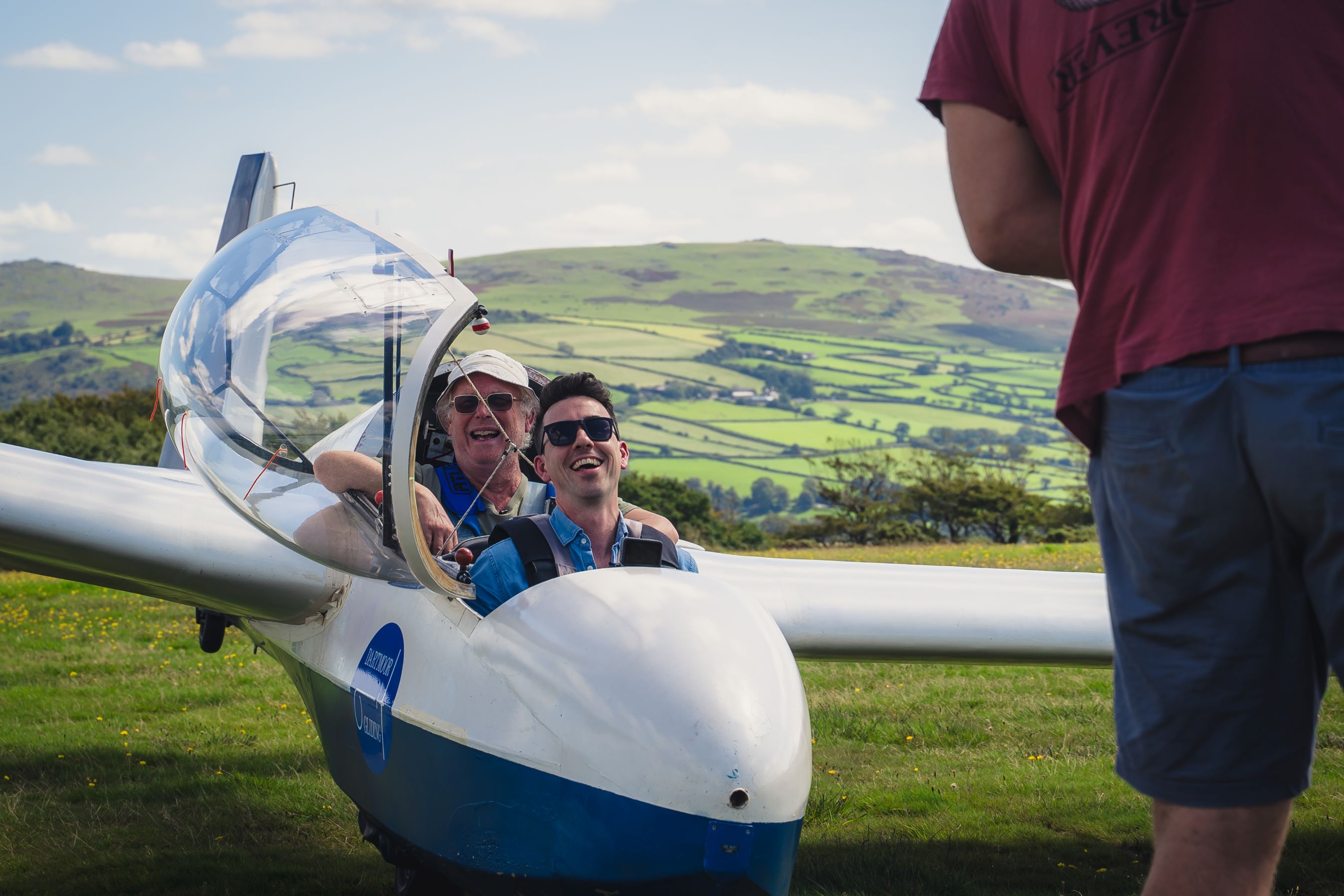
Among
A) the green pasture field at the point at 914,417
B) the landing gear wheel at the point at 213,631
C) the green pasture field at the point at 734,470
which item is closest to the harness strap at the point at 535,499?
the landing gear wheel at the point at 213,631

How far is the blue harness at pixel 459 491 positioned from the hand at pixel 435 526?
81cm

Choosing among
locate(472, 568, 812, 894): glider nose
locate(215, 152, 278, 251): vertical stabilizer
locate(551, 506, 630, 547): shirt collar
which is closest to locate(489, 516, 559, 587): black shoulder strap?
locate(551, 506, 630, 547): shirt collar

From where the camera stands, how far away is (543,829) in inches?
107

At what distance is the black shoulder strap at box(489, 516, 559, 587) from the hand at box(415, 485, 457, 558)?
35 cm

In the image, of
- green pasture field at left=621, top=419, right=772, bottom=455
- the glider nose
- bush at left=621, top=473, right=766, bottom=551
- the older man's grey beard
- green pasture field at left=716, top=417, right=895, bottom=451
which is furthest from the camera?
green pasture field at left=716, top=417, right=895, bottom=451

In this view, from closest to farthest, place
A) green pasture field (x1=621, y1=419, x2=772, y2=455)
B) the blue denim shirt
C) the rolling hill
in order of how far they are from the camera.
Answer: the blue denim shirt, green pasture field (x1=621, y1=419, x2=772, y2=455), the rolling hill

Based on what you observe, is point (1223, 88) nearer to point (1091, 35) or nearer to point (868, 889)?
point (1091, 35)

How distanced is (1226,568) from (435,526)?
2620mm

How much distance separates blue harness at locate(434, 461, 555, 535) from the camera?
447cm

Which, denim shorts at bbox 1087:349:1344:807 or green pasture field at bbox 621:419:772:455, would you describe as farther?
green pasture field at bbox 621:419:772:455

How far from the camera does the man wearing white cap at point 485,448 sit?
4371mm

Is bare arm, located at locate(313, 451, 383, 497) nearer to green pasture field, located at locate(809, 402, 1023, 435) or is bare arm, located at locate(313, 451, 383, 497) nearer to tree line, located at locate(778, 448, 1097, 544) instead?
tree line, located at locate(778, 448, 1097, 544)

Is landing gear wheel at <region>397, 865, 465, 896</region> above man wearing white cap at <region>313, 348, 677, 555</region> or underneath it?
underneath

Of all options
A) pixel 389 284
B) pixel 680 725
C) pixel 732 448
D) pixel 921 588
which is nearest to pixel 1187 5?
pixel 680 725
